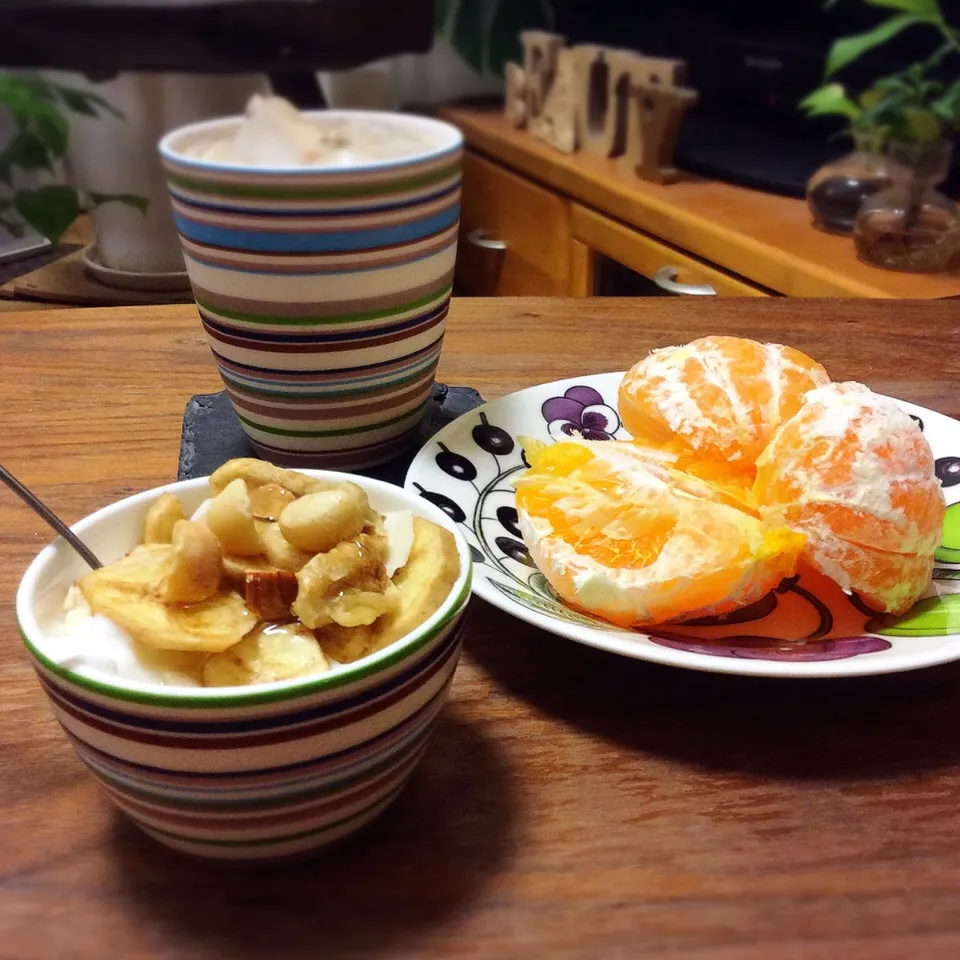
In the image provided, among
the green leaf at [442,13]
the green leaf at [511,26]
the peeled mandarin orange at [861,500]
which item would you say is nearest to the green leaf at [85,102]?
the green leaf at [442,13]

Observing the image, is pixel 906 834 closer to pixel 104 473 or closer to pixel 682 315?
→ pixel 104 473

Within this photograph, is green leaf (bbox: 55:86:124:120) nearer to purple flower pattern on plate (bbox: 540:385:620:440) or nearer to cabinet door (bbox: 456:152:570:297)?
cabinet door (bbox: 456:152:570:297)

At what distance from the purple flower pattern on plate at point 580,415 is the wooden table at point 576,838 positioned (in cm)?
16

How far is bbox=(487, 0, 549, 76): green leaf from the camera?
1.94 metres

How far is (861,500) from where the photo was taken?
39 cm

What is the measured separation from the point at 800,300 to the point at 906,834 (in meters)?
0.58

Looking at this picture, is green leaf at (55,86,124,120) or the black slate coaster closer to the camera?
the black slate coaster

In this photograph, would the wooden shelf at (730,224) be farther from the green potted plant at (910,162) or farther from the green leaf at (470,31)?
the green leaf at (470,31)

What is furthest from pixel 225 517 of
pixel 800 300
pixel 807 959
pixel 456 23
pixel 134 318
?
pixel 456 23

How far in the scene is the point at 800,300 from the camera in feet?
2.64

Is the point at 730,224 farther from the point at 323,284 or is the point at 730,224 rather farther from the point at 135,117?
the point at 323,284

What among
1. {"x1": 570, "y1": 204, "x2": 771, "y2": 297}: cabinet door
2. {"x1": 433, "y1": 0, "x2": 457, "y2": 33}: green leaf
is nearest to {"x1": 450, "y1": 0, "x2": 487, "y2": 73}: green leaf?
{"x1": 433, "y1": 0, "x2": 457, "y2": 33}: green leaf

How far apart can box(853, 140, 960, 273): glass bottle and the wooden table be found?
0.85 m

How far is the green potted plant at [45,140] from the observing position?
1.33 m
